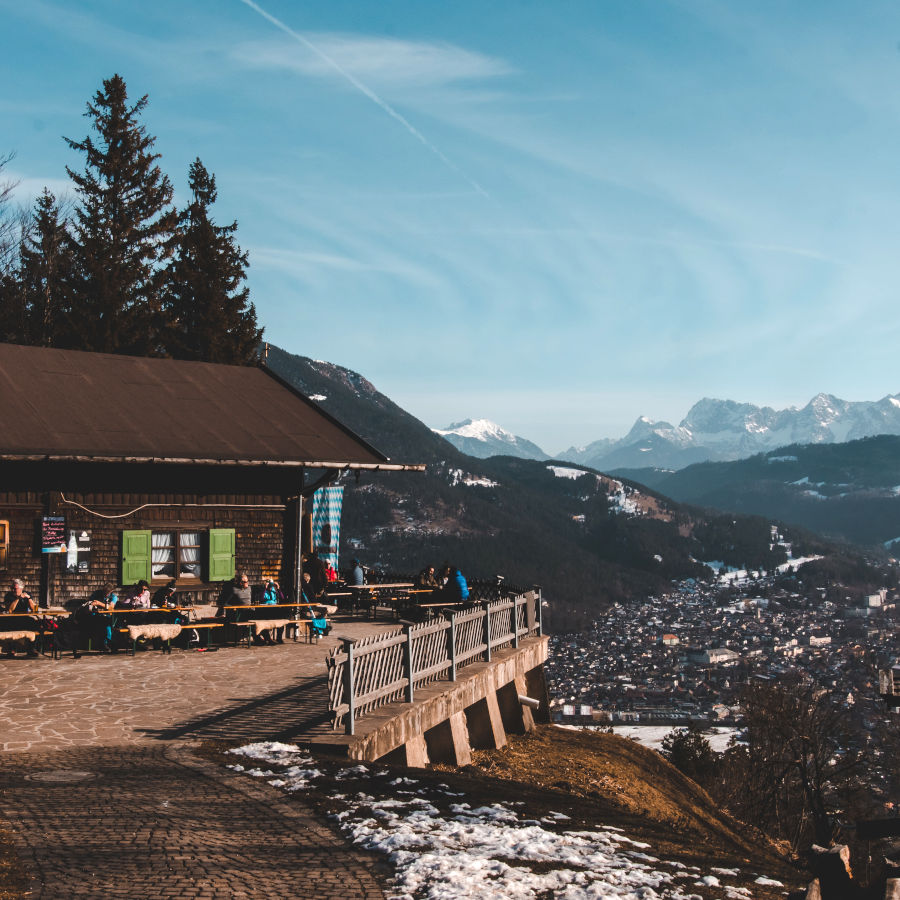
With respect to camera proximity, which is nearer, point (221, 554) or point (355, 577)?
point (221, 554)

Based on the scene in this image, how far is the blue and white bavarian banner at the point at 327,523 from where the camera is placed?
26.5m

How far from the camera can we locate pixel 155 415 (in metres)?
22.4

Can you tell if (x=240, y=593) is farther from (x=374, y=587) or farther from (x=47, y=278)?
(x=47, y=278)

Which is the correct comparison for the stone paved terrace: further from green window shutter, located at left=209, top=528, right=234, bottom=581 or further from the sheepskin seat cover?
green window shutter, located at left=209, top=528, right=234, bottom=581

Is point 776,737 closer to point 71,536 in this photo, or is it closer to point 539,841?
point 71,536

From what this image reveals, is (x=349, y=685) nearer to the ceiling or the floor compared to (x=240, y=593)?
nearer to the floor

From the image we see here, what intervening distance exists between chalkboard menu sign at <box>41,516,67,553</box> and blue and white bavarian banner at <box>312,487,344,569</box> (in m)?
7.54

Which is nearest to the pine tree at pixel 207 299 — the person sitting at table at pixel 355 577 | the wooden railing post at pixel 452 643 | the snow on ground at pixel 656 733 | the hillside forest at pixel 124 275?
the hillside forest at pixel 124 275

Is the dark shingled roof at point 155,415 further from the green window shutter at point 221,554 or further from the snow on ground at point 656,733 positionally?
the snow on ground at point 656,733

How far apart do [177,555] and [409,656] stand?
31.9 feet

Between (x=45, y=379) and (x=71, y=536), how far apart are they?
4.40 meters

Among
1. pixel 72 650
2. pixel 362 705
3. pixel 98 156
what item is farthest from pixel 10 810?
pixel 98 156

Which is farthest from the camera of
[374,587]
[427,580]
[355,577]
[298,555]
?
[427,580]

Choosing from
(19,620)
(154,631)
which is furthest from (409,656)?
(19,620)
